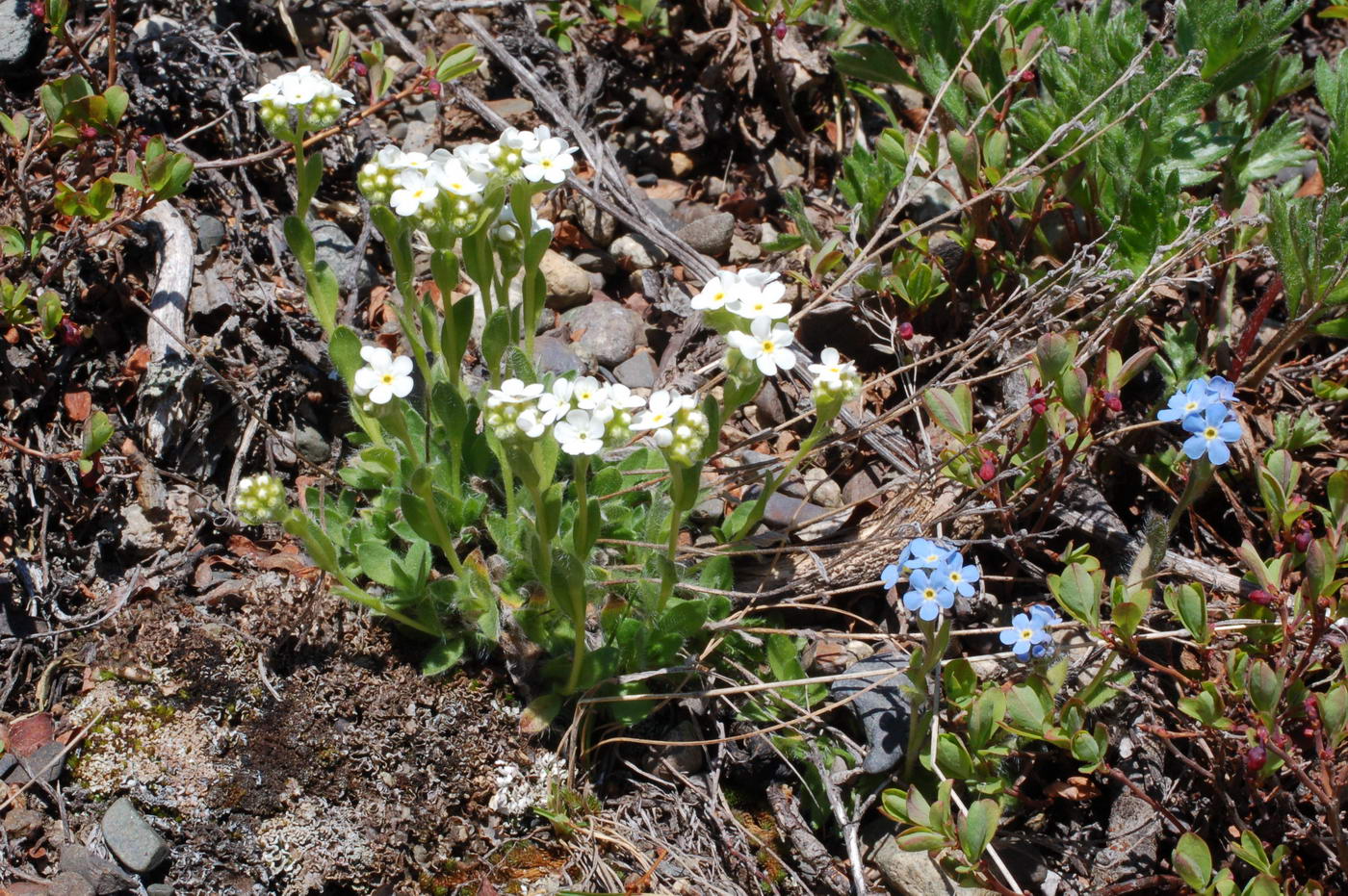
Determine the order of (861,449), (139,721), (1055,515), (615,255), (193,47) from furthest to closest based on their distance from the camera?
(615,255) → (193,47) → (861,449) → (1055,515) → (139,721)

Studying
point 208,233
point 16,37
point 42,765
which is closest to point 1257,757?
point 42,765

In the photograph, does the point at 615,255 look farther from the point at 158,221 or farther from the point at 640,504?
the point at 158,221

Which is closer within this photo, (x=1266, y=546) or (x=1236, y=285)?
(x=1266, y=546)

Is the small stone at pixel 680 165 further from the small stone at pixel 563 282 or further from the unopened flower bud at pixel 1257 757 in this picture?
the unopened flower bud at pixel 1257 757

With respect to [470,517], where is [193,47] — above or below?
above

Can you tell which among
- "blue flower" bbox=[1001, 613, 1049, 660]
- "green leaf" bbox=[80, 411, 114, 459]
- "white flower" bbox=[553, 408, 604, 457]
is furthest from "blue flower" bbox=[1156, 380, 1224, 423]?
"green leaf" bbox=[80, 411, 114, 459]

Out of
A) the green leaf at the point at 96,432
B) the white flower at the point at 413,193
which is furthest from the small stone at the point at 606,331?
the green leaf at the point at 96,432

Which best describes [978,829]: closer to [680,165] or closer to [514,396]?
[514,396]

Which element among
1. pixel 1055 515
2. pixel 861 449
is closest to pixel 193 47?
pixel 861 449
